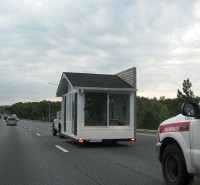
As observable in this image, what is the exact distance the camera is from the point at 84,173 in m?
9.74

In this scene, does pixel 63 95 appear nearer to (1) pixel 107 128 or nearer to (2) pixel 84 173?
(1) pixel 107 128

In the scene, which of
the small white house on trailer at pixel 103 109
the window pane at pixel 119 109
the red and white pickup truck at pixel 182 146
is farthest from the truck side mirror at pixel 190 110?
the window pane at pixel 119 109

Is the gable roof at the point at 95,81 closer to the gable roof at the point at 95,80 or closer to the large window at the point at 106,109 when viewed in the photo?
the gable roof at the point at 95,80

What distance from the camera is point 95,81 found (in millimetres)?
19422

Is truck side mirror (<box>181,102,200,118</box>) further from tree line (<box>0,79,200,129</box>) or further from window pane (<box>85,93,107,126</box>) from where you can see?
window pane (<box>85,93,107,126</box>)

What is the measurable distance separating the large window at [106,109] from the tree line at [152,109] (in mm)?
4613

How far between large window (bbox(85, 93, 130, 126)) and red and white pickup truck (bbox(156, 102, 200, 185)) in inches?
427

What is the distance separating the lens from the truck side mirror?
20.6 ft

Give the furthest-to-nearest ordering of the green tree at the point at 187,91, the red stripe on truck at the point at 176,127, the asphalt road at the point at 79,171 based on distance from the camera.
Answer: the green tree at the point at 187,91, the asphalt road at the point at 79,171, the red stripe on truck at the point at 176,127

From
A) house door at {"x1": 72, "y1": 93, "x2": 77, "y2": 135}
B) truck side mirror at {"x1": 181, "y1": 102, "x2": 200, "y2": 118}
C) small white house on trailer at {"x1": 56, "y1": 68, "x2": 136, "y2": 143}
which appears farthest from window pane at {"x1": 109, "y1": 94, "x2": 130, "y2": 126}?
truck side mirror at {"x1": 181, "y1": 102, "x2": 200, "y2": 118}

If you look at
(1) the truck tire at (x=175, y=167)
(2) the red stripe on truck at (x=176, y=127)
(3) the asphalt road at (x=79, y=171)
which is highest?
(2) the red stripe on truck at (x=176, y=127)

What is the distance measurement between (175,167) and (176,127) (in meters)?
0.76

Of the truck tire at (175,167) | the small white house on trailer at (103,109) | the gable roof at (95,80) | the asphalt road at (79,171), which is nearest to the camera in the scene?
the truck tire at (175,167)

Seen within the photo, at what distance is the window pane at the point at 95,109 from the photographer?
1853 centimetres
